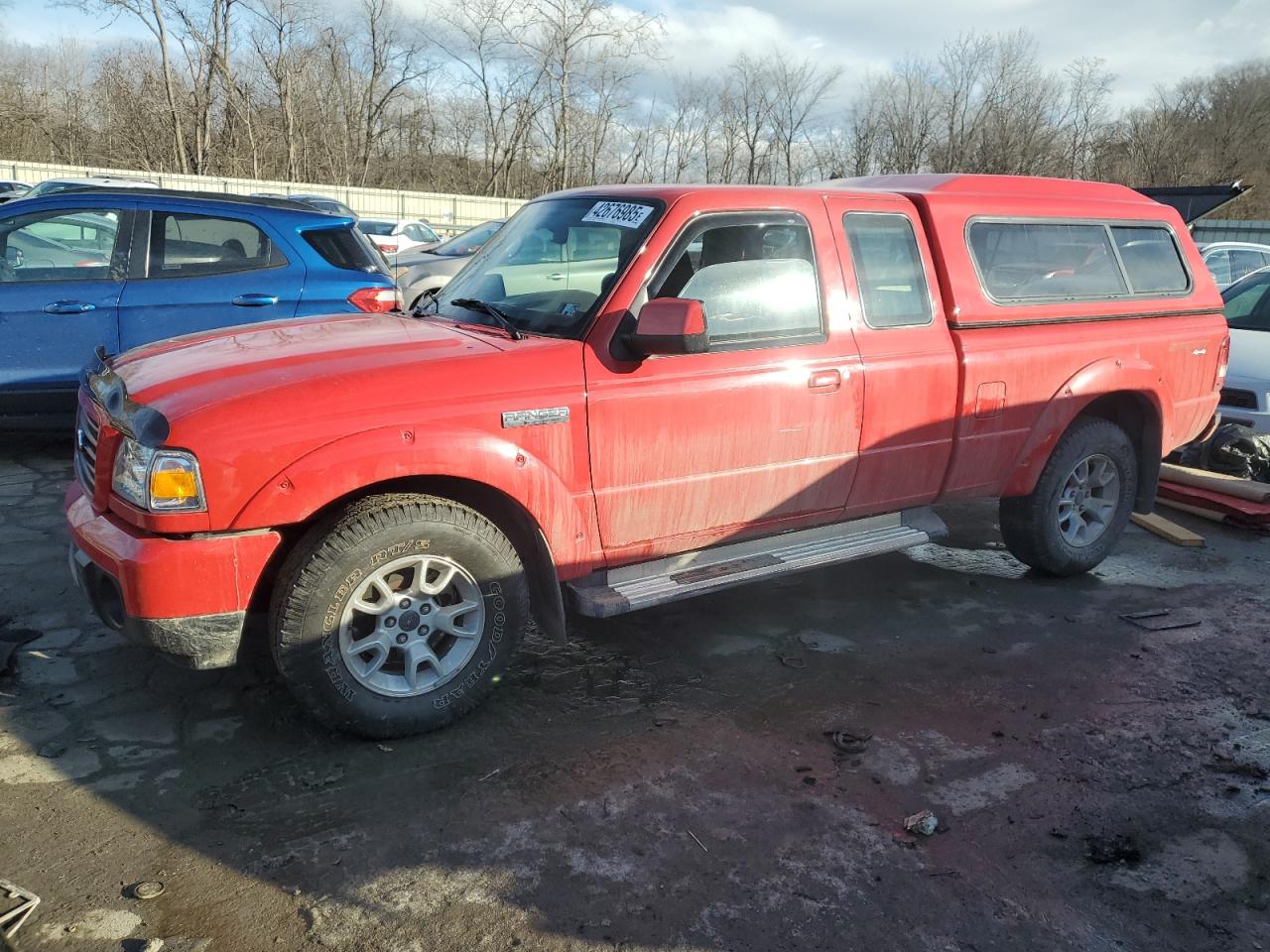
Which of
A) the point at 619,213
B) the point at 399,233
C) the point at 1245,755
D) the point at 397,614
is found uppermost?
the point at 399,233

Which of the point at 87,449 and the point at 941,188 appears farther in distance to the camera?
the point at 941,188

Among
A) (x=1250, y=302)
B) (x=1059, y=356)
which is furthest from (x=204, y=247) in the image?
(x=1250, y=302)

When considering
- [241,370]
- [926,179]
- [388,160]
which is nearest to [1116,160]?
[388,160]

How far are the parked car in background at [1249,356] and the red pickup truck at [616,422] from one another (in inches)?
88.0

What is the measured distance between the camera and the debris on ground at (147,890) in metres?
2.54

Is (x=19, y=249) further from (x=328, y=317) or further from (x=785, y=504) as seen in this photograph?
(x=785, y=504)

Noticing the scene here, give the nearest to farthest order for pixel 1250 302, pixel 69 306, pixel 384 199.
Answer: pixel 69 306
pixel 1250 302
pixel 384 199

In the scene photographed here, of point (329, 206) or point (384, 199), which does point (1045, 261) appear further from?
point (384, 199)

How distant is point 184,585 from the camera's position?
2.95 m

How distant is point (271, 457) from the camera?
297 centimetres

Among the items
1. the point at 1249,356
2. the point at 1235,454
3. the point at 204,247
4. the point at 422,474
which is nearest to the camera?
the point at 422,474

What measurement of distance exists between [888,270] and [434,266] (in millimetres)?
9782

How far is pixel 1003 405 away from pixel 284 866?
360cm

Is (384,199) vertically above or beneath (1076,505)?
above
